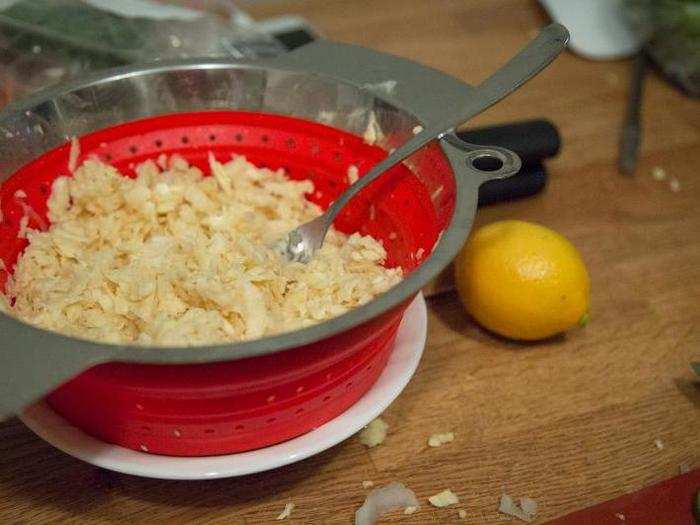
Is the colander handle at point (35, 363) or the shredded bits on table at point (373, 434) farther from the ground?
the colander handle at point (35, 363)

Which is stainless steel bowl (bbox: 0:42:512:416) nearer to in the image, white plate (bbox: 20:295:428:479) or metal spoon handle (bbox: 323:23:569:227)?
metal spoon handle (bbox: 323:23:569:227)

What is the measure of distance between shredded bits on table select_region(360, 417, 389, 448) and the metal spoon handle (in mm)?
268

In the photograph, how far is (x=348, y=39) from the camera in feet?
4.91

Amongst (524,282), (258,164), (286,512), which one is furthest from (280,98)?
(286,512)

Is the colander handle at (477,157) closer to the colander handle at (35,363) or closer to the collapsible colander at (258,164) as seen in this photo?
the collapsible colander at (258,164)

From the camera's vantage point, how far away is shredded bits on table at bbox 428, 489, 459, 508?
0.75 m

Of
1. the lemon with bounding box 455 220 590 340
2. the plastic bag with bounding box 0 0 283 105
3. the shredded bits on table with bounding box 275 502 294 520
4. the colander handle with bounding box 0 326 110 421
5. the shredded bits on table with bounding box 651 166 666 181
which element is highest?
the colander handle with bounding box 0 326 110 421

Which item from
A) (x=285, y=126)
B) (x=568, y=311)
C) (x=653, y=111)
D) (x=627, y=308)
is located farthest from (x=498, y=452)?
(x=653, y=111)

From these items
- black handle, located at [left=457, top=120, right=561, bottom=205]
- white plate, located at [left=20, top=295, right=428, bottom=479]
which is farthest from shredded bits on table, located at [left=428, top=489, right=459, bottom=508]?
black handle, located at [left=457, top=120, right=561, bottom=205]

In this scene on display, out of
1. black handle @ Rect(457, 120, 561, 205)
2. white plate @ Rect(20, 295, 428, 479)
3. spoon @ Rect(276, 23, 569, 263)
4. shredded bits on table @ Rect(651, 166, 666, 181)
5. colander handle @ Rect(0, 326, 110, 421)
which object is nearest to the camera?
colander handle @ Rect(0, 326, 110, 421)

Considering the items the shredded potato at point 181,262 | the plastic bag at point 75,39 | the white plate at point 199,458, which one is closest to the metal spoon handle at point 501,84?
the shredded potato at point 181,262

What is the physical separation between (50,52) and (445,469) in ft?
2.80

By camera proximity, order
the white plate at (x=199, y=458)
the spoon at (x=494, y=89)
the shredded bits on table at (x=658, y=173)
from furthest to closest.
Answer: the shredded bits on table at (x=658, y=173) < the spoon at (x=494, y=89) < the white plate at (x=199, y=458)

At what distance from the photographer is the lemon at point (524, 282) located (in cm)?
86
